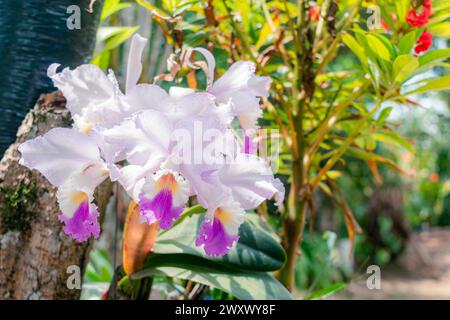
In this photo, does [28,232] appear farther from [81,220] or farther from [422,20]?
[422,20]

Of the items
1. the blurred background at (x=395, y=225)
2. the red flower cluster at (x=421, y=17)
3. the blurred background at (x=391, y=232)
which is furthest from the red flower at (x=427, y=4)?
the blurred background at (x=391, y=232)

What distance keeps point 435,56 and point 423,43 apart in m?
0.10

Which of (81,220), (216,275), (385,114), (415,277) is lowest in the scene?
(415,277)

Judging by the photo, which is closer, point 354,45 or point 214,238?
point 214,238

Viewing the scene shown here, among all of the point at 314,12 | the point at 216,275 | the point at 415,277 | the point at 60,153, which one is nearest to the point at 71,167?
the point at 60,153

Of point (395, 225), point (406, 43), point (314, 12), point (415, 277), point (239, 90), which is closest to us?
point (239, 90)

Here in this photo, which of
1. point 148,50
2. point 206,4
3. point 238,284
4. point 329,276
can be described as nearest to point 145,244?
Answer: point 238,284

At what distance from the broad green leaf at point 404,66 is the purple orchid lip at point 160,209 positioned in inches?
14.0

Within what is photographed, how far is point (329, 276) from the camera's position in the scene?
409 cm

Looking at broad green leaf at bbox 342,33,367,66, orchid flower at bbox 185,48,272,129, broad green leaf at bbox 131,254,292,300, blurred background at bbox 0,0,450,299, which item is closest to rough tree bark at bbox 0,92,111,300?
broad green leaf at bbox 131,254,292,300

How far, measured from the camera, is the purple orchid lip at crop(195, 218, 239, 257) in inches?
19.8

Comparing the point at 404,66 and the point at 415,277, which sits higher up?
the point at 404,66

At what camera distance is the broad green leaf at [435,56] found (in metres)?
Result: 0.64

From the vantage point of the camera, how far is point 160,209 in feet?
1.54
